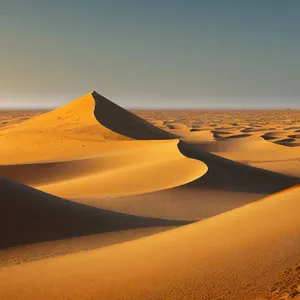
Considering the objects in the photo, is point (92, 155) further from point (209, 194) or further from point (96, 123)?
point (209, 194)

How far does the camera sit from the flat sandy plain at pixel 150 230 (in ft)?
12.5

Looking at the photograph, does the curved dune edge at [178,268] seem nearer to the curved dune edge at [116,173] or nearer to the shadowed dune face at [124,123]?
the curved dune edge at [116,173]

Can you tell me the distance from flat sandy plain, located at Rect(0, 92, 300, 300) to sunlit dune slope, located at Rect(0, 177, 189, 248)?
0.02 m

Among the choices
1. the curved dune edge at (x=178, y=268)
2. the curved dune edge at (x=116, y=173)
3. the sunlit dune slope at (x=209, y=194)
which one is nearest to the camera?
the curved dune edge at (x=178, y=268)

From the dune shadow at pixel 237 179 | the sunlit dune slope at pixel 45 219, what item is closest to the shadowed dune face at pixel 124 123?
the dune shadow at pixel 237 179

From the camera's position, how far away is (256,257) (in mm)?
4164

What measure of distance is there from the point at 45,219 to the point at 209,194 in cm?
573

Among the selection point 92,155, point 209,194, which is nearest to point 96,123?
point 92,155

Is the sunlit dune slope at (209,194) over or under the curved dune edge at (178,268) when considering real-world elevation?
under

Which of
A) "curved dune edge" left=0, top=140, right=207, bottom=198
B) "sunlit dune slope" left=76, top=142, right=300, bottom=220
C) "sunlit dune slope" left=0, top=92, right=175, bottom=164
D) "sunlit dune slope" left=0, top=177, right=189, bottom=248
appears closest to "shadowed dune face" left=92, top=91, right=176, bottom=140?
"sunlit dune slope" left=0, top=92, right=175, bottom=164

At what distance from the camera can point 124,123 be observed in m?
27.0

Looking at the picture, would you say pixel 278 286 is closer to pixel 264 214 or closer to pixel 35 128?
pixel 264 214

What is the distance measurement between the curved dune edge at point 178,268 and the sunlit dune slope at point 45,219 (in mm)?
1378

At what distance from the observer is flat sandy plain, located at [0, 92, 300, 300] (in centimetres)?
380
